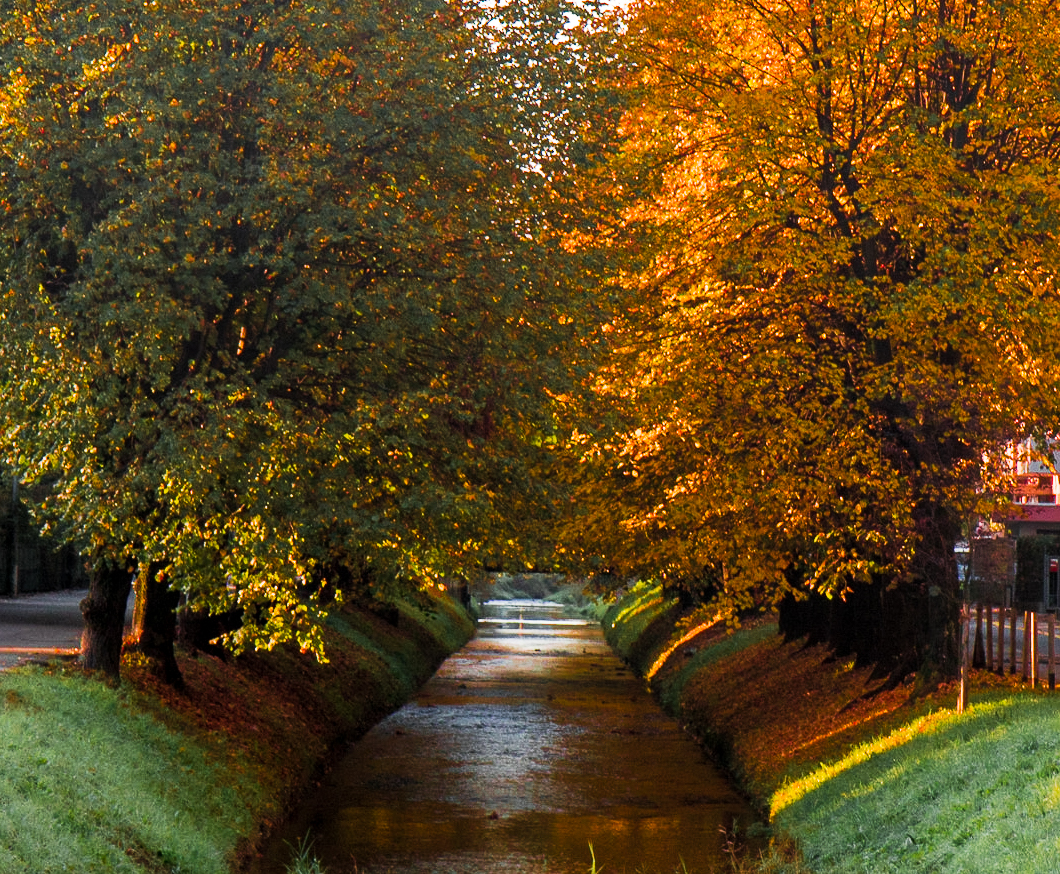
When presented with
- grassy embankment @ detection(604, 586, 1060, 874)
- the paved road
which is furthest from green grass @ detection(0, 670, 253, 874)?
grassy embankment @ detection(604, 586, 1060, 874)

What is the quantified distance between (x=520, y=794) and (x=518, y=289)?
35.9 ft

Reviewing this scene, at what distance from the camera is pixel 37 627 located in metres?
32.2

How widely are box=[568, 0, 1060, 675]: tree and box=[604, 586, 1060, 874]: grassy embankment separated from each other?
2198mm

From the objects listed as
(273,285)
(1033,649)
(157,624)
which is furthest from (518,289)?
(1033,649)

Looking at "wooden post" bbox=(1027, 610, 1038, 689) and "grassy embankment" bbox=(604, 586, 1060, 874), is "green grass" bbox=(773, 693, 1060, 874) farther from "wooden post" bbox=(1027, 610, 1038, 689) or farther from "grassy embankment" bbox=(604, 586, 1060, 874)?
"wooden post" bbox=(1027, 610, 1038, 689)

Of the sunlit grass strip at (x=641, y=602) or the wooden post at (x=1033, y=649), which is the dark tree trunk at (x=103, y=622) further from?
the sunlit grass strip at (x=641, y=602)

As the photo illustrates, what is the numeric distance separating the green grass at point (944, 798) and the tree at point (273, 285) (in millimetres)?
6031

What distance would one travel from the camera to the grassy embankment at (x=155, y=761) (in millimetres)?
13359

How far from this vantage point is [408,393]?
54.0 ft

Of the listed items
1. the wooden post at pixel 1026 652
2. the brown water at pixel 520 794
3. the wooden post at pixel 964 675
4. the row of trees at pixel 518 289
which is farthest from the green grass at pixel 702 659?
the wooden post at pixel 964 675

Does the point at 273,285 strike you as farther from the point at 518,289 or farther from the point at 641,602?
the point at 641,602

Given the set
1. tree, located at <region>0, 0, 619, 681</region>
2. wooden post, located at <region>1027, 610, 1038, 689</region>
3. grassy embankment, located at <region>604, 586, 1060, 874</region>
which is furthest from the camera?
wooden post, located at <region>1027, 610, 1038, 689</region>

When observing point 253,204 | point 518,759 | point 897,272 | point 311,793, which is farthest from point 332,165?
point 518,759

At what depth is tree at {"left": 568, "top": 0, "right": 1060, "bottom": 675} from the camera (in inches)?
773
